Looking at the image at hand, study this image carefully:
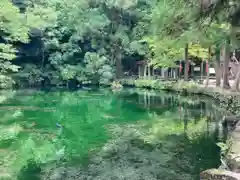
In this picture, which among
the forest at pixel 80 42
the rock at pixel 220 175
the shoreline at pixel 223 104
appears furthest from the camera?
the forest at pixel 80 42

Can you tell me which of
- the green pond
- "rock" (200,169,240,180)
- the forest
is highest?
the forest

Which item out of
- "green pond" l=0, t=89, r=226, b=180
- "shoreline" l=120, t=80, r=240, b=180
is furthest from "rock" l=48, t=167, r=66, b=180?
"shoreline" l=120, t=80, r=240, b=180

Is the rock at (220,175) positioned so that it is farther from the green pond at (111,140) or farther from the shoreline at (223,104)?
the green pond at (111,140)

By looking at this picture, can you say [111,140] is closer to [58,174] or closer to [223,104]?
[58,174]

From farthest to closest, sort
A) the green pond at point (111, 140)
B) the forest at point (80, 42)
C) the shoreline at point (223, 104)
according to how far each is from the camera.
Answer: the forest at point (80, 42)
the green pond at point (111, 140)
the shoreline at point (223, 104)

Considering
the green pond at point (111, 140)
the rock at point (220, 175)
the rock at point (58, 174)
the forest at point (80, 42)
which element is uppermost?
the forest at point (80, 42)

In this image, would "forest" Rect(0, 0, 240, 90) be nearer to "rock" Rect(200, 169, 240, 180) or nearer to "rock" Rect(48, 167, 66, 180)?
"rock" Rect(48, 167, 66, 180)

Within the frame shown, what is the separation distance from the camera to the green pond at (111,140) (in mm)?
9961

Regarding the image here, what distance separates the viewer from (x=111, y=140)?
536 inches

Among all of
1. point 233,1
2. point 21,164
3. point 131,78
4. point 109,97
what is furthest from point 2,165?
point 131,78

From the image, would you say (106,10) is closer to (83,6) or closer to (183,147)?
(83,6)

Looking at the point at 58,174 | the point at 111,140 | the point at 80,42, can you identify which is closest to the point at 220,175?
the point at 58,174

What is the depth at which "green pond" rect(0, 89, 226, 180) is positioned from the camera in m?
9.96

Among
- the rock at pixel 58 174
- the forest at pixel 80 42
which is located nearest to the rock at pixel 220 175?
the rock at pixel 58 174
